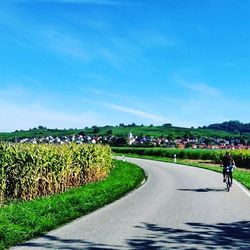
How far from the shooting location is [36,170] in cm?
1961

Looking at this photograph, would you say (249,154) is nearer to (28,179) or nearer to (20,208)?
(28,179)

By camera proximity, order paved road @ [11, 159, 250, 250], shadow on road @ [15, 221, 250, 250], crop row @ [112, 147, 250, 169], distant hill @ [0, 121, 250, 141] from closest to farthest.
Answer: shadow on road @ [15, 221, 250, 250], paved road @ [11, 159, 250, 250], crop row @ [112, 147, 250, 169], distant hill @ [0, 121, 250, 141]

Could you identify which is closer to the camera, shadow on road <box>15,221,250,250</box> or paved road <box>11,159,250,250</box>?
shadow on road <box>15,221,250,250</box>

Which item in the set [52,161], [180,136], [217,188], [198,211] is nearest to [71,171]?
[52,161]

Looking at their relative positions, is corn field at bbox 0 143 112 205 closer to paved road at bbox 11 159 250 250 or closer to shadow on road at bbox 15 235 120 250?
paved road at bbox 11 159 250 250

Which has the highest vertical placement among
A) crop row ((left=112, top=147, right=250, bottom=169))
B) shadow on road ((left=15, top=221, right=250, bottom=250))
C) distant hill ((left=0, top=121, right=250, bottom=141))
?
distant hill ((left=0, top=121, right=250, bottom=141))

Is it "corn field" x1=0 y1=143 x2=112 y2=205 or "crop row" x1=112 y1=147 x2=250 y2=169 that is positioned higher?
"crop row" x1=112 y1=147 x2=250 y2=169

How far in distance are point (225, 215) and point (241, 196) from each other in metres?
5.61

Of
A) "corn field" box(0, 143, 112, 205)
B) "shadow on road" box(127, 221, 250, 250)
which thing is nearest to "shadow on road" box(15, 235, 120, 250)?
"shadow on road" box(127, 221, 250, 250)

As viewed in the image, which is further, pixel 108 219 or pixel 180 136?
pixel 180 136

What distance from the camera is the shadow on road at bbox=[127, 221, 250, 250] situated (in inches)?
375

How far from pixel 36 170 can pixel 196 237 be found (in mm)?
10588

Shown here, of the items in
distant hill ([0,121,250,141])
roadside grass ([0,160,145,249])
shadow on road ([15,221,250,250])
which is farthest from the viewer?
distant hill ([0,121,250,141])

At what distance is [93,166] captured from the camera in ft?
91.6
